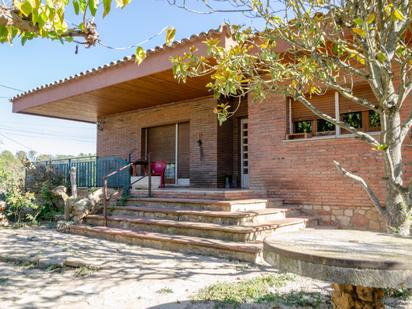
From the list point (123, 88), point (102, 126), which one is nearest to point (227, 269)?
point (123, 88)

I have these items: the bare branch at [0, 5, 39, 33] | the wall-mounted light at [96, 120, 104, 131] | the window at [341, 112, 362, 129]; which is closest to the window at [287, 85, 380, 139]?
the window at [341, 112, 362, 129]

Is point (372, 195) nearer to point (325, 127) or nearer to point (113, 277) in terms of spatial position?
point (325, 127)

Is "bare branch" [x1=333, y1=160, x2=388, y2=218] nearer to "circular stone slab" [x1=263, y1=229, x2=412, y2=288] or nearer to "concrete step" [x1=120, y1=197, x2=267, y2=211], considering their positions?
"circular stone slab" [x1=263, y1=229, x2=412, y2=288]

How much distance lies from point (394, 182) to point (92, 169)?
8.57 metres

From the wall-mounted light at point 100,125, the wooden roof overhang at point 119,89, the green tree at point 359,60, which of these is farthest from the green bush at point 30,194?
the green tree at point 359,60

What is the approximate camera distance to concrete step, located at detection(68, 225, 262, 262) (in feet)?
17.6

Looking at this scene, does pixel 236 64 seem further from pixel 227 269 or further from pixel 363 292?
pixel 363 292

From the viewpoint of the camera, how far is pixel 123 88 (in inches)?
380

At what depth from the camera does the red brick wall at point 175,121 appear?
10.7 m

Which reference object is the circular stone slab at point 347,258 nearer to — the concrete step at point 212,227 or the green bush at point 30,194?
the concrete step at point 212,227

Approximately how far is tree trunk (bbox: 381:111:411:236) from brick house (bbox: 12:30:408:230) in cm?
237

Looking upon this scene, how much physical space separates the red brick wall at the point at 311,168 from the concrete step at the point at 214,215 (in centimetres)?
66

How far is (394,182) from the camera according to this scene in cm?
448

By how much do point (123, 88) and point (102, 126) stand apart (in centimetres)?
480
